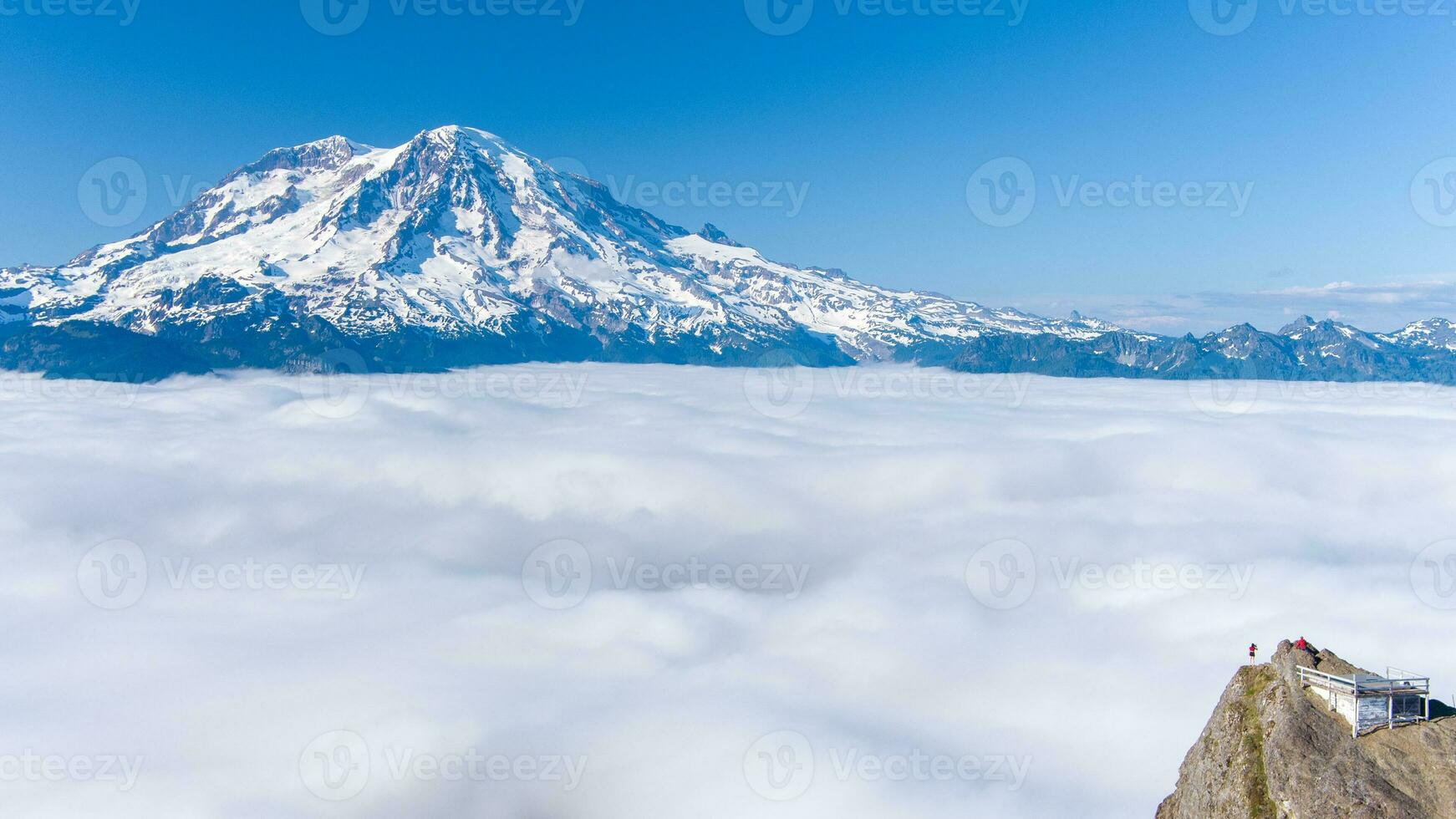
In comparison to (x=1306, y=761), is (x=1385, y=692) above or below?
above

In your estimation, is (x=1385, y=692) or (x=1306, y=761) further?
(x=1306, y=761)

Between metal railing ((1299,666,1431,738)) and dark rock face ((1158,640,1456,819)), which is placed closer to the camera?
dark rock face ((1158,640,1456,819))

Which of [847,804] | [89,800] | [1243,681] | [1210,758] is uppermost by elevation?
[1243,681]

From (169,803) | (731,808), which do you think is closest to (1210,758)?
(731,808)

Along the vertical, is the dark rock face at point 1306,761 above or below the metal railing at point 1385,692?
below

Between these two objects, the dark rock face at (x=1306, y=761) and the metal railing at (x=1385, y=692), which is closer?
the dark rock face at (x=1306, y=761)

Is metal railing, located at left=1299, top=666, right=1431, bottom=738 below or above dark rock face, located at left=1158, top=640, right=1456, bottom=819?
above

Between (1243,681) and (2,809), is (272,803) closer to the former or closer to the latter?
(2,809)

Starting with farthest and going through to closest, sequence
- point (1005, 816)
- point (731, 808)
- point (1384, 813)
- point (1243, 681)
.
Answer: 1. point (731, 808)
2. point (1005, 816)
3. point (1243, 681)
4. point (1384, 813)
